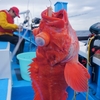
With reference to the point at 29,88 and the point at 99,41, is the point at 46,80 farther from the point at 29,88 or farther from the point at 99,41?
the point at 29,88

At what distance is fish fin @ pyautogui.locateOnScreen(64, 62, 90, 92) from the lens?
24.8 inches

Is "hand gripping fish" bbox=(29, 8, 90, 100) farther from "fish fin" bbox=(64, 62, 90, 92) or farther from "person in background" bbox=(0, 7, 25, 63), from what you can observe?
"person in background" bbox=(0, 7, 25, 63)

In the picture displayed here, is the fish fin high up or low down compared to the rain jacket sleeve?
down

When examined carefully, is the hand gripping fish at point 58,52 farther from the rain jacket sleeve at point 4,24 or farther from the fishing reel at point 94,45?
the rain jacket sleeve at point 4,24

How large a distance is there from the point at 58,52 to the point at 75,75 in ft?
0.37

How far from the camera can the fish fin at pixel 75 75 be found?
63 centimetres

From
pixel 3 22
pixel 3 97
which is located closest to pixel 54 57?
pixel 3 97

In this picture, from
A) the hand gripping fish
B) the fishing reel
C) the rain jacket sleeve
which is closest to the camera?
the hand gripping fish

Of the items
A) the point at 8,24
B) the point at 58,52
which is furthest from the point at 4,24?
the point at 58,52

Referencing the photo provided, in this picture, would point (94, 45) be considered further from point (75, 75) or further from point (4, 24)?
point (4, 24)

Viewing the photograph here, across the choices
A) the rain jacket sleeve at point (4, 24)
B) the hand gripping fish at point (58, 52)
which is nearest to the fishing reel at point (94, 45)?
the hand gripping fish at point (58, 52)

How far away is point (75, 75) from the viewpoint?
24.9 inches

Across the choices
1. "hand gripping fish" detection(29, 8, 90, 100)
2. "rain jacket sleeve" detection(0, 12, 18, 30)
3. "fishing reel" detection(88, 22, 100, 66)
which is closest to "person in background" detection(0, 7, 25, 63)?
"rain jacket sleeve" detection(0, 12, 18, 30)

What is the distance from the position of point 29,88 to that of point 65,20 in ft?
5.09
